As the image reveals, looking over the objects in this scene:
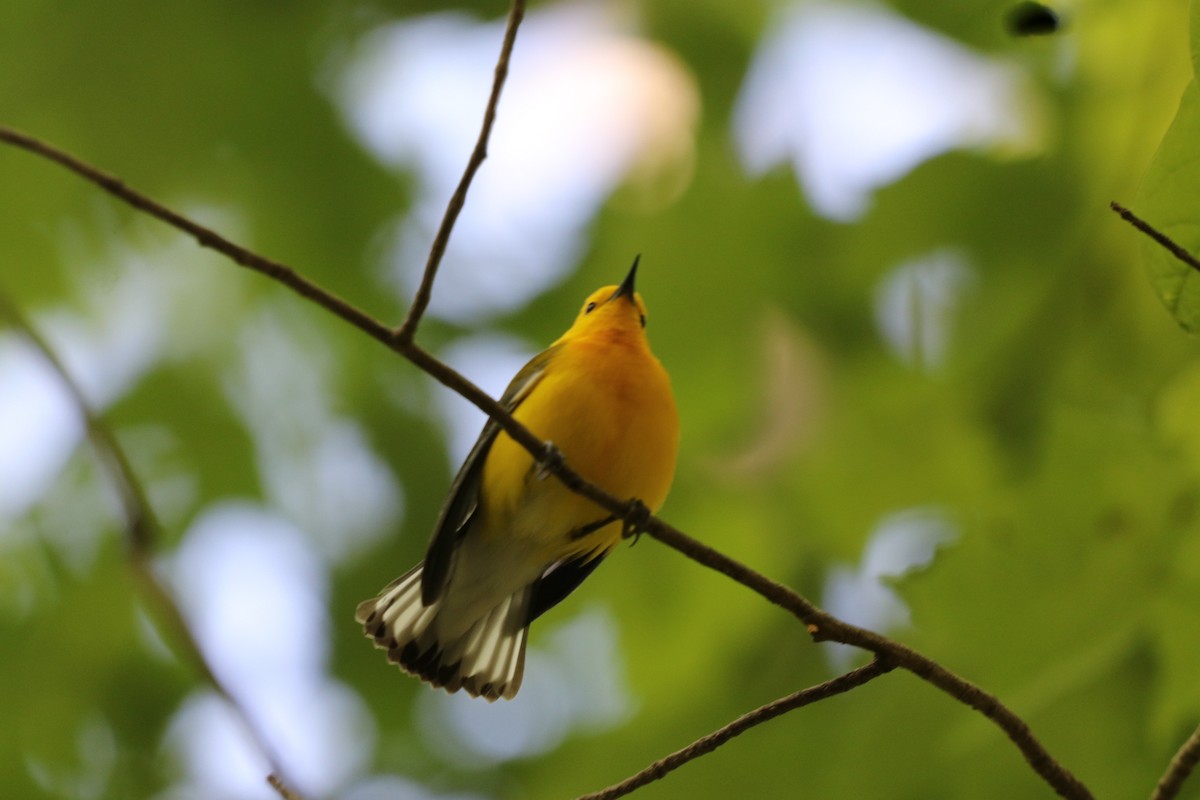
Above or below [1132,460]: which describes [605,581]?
above

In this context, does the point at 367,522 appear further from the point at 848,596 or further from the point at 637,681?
the point at 848,596

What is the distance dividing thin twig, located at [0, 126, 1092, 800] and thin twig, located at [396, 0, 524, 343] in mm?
50

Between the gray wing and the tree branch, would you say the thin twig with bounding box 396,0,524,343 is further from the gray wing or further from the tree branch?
the gray wing

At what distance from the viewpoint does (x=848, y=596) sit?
5.32 metres

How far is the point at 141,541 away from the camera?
5.07ft

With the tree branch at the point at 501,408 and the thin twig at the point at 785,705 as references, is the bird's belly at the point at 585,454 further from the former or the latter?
the thin twig at the point at 785,705

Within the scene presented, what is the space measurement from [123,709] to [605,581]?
8.51ft

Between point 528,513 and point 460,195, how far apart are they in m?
1.67

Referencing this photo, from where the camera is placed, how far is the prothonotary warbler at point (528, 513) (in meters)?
3.43

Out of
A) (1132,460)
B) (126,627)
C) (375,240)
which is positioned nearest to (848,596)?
(1132,460)

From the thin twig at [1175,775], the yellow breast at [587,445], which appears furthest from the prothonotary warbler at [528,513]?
→ the thin twig at [1175,775]

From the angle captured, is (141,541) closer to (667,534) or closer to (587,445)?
(667,534)

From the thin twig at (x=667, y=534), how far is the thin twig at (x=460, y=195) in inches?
2.0

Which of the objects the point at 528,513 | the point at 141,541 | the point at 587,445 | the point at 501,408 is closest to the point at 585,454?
the point at 587,445
